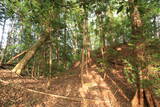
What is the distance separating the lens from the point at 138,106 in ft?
15.4

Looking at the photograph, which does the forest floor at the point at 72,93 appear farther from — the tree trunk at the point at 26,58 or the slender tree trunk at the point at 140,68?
the slender tree trunk at the point at 140,68

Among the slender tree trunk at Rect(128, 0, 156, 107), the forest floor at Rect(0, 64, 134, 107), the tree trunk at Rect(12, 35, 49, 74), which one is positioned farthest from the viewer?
the tree trunk at Rect(12, 35, 49, 74)

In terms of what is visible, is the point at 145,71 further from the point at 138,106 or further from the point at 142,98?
the point at 138,106

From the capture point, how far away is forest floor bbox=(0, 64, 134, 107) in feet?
14.8

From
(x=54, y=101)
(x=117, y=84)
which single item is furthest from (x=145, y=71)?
(x=54, y=101)

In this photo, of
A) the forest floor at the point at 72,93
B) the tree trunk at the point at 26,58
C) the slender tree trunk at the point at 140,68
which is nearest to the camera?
the slender tree trunk at the point at 140,68

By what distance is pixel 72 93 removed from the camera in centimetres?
598

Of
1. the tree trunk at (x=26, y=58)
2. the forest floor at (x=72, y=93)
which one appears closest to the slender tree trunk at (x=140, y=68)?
the forest floor at (x=72, y=93)

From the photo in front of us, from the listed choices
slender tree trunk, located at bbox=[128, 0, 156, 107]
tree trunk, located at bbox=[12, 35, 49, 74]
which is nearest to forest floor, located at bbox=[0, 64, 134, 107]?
tree trunk, located at bbox=[12, 35, 49, 74]

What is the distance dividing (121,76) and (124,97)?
2520 millimetres

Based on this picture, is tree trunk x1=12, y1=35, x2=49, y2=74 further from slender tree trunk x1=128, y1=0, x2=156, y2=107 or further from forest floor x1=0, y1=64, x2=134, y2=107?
slender tree trunk x1=128, y1=0, x2=156, y2=107

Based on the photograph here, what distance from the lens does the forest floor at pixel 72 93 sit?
4.51 m

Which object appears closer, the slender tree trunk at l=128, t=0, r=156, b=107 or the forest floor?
the slender tree trunk at l=128, t=0, r=156, b=107

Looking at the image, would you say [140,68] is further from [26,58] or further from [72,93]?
[26,58]
